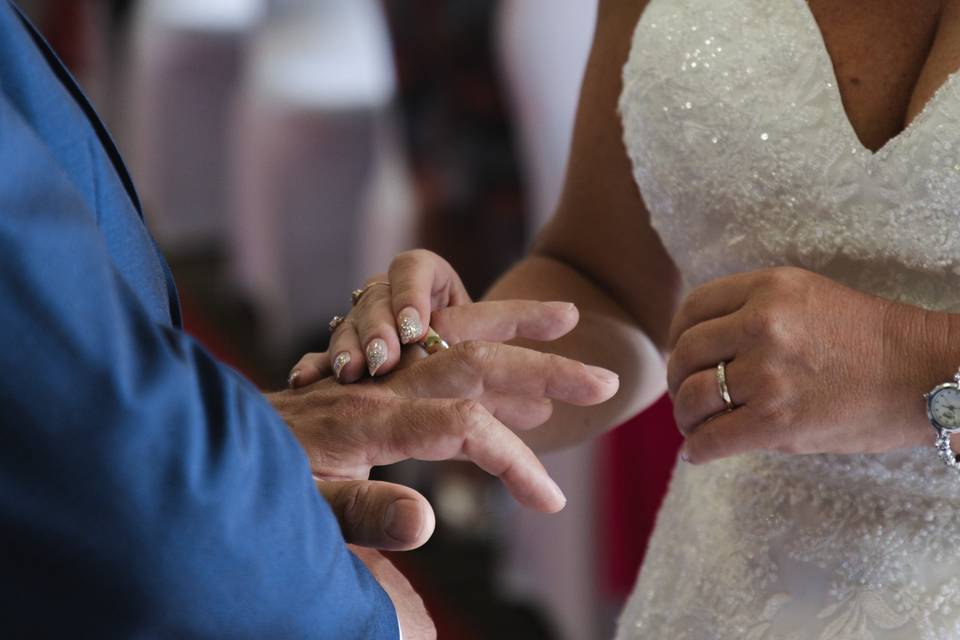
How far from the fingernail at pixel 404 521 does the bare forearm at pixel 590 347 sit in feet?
1.15

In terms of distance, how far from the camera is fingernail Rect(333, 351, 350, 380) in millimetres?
856

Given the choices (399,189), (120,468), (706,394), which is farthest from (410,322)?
(399,189)

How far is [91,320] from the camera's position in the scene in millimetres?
587

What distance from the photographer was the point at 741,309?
33.4 inches

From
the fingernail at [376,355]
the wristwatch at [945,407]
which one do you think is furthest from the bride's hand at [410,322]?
the wristwatch at [945,407]

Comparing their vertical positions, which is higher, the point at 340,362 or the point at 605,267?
the point at 340,362

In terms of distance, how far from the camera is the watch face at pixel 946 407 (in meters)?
0.81

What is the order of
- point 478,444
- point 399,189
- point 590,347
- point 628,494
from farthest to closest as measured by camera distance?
point 399,189 → point 628,494 → point 590,347 → point 478,444

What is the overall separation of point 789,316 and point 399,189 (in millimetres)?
2417

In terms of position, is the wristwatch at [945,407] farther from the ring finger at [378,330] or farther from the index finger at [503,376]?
the ring finger at [378,330]

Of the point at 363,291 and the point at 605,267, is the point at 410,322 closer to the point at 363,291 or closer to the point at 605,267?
the point at 363,291

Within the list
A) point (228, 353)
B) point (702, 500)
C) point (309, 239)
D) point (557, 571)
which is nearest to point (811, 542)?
point (702, 500)

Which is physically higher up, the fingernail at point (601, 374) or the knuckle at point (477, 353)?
the knuckle at point (477, 353)

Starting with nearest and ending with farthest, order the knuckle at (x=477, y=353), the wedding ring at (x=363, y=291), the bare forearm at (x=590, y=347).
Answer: the knuckle at (x=477, y=353)
the wedding ring at (x=363, y=291)
the bare forearm at (x=590, y=347)
